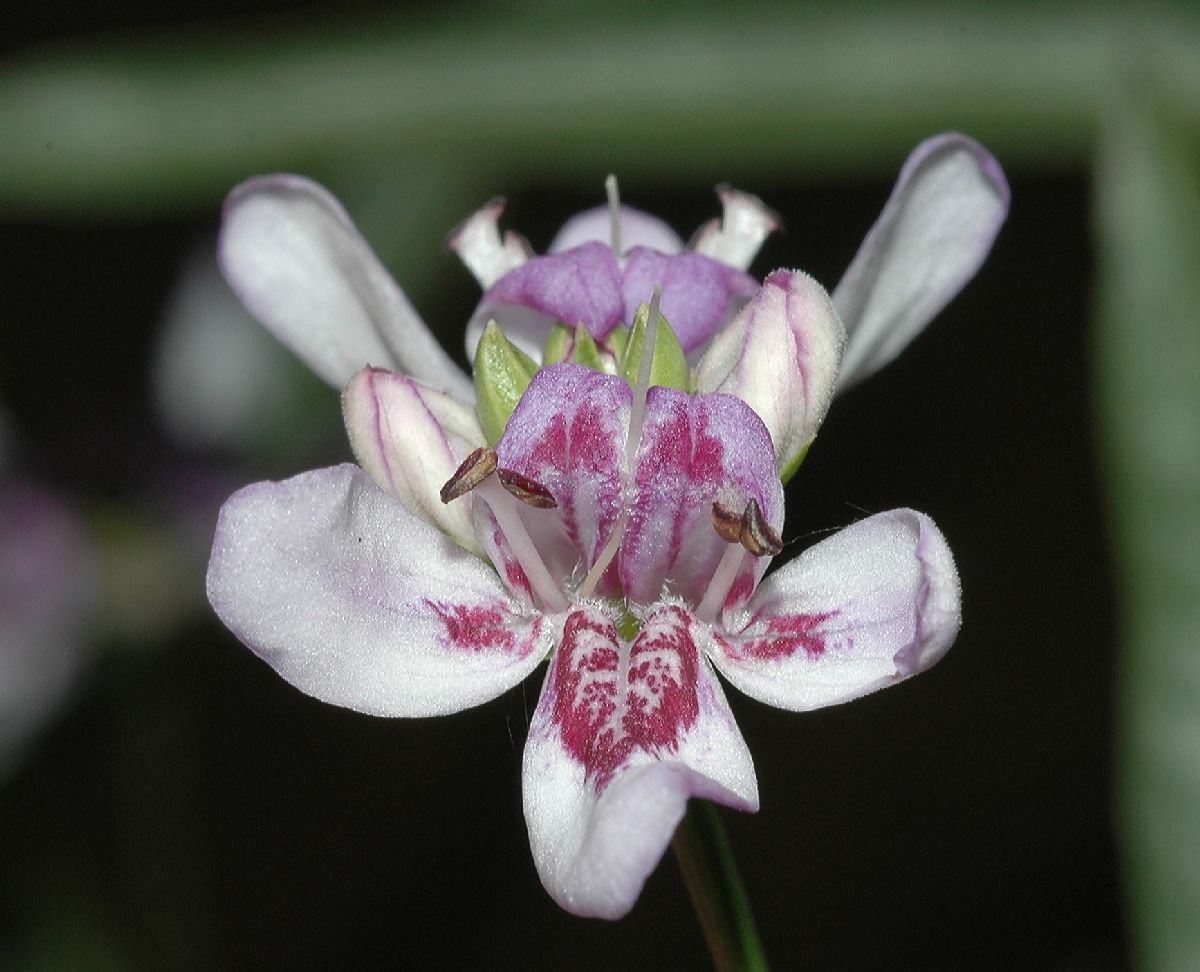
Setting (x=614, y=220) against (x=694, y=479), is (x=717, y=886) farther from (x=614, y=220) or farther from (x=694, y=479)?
(x=614, y=220)

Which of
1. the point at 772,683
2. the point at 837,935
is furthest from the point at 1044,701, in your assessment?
the point at 772,683

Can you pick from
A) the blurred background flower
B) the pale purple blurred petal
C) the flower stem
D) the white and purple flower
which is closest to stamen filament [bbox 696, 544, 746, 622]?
the white and purple flower

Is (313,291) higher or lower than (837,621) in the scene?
higher

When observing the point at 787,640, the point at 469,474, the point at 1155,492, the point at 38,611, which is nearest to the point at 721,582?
the point at 787,640

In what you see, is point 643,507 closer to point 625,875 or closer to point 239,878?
point 625,875

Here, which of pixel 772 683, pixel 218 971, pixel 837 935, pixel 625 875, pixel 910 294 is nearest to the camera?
pixel 625 875

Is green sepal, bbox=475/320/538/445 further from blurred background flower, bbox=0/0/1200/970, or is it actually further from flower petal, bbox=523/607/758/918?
blurred background flower, bbox=0/0/1200/970

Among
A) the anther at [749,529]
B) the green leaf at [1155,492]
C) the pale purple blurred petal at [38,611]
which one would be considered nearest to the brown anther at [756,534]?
the anther at [749,529]
